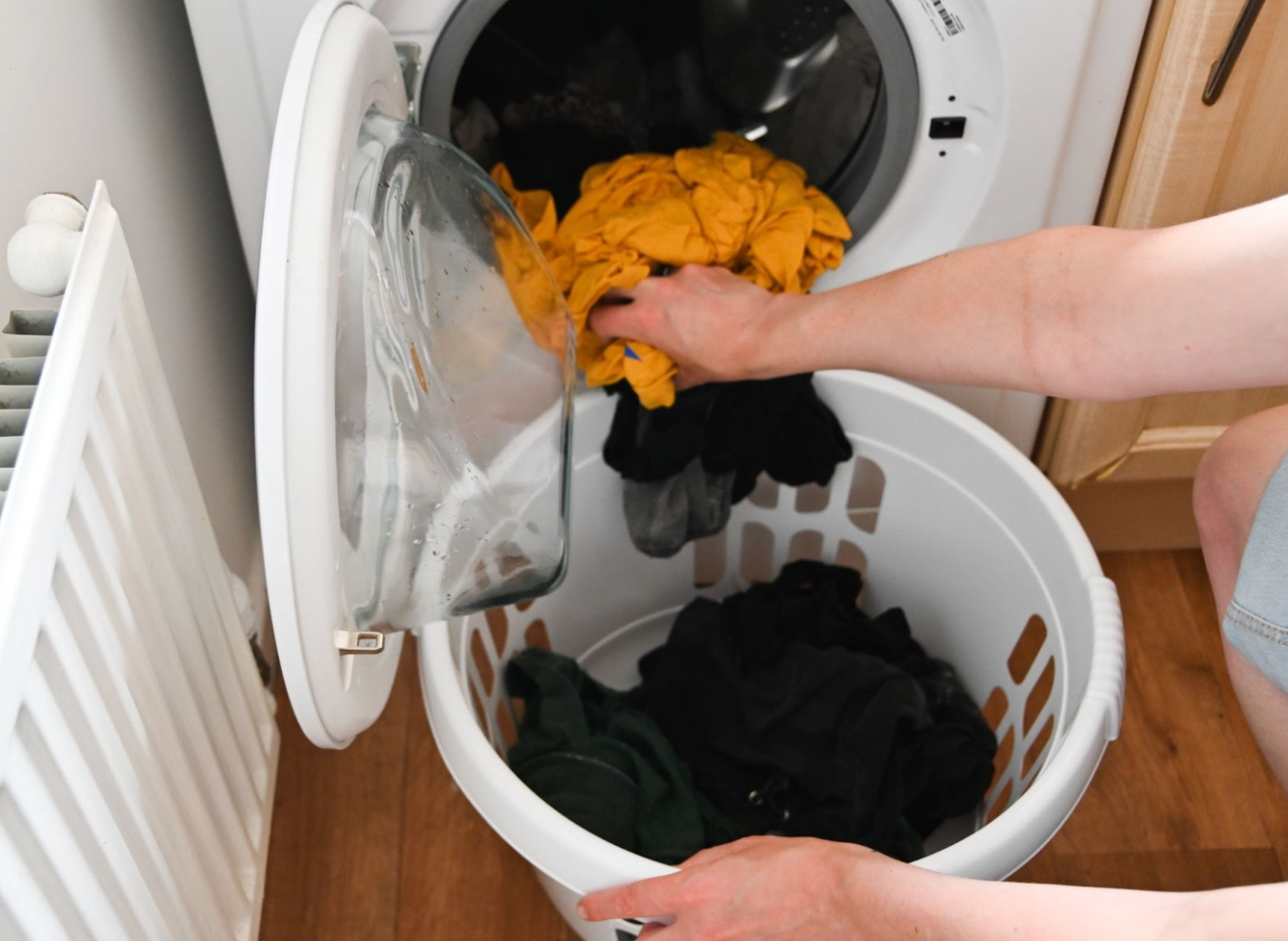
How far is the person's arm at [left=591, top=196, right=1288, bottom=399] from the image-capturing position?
0.71 meters

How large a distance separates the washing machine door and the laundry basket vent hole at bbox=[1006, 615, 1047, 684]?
441 millimetres

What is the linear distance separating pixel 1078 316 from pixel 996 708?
48 centimetres

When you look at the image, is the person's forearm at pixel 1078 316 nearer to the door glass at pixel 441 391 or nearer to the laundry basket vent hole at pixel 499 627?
the door glass at pixel 441 391

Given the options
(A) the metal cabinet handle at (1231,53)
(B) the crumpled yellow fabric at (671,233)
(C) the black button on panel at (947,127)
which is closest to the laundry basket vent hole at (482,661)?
(B) the crumpled yellow fabric at (671,233)

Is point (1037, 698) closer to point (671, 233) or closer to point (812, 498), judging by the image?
point (812, 498)

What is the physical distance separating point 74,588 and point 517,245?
458 mm

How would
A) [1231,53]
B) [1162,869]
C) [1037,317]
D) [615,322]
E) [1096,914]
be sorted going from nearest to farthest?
[1096,914] < [1037,317] < [1231,53] < [615,322] < [1162,869]

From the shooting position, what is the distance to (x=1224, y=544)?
0.91 metres

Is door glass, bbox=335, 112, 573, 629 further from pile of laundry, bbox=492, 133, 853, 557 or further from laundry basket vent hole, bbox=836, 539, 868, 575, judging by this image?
laundry basket vent hole, bbox=836, 539, 868, 575

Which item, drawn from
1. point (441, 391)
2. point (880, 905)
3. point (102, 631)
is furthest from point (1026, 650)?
point (102, 631)

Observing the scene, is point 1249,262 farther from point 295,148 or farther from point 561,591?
point 561,591

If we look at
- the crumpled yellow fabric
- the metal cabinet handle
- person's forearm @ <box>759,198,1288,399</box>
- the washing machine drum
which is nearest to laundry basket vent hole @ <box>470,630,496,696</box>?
the crumpled yellow fabric

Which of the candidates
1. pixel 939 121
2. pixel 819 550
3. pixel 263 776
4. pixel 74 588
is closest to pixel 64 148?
pixel 74 588

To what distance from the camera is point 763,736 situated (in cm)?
109
